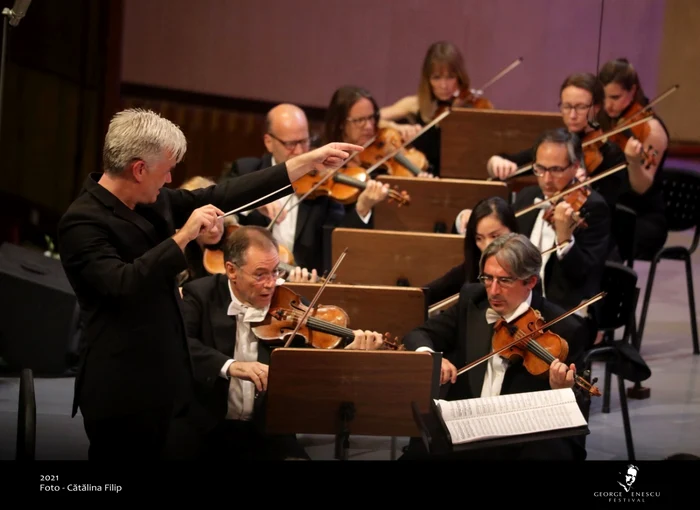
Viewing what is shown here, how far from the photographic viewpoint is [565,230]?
132 inches

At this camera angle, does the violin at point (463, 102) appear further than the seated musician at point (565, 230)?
Yes

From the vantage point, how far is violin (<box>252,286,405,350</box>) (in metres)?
2.72

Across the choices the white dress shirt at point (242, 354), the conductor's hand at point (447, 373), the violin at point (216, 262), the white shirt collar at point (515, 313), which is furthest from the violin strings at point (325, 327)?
the violin at point (216, 262)

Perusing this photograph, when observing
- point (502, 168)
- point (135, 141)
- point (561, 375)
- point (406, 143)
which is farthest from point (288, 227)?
point (135, 141)

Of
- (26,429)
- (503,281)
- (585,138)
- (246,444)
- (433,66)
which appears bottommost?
(246,444)

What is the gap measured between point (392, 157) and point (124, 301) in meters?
2.04

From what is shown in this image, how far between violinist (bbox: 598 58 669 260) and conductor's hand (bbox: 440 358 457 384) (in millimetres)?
1639

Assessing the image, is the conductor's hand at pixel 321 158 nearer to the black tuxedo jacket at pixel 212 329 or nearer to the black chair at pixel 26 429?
the black tuxedo jacket at pixel 212 329

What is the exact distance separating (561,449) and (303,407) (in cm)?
63

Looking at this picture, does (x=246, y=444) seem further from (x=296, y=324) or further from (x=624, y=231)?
(x=624, y=231)

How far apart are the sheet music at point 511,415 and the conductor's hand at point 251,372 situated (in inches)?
16.3

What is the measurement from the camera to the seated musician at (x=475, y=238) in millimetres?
3115

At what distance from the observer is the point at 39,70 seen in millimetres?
5418

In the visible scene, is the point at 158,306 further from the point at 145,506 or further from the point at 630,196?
the point at 630,196
